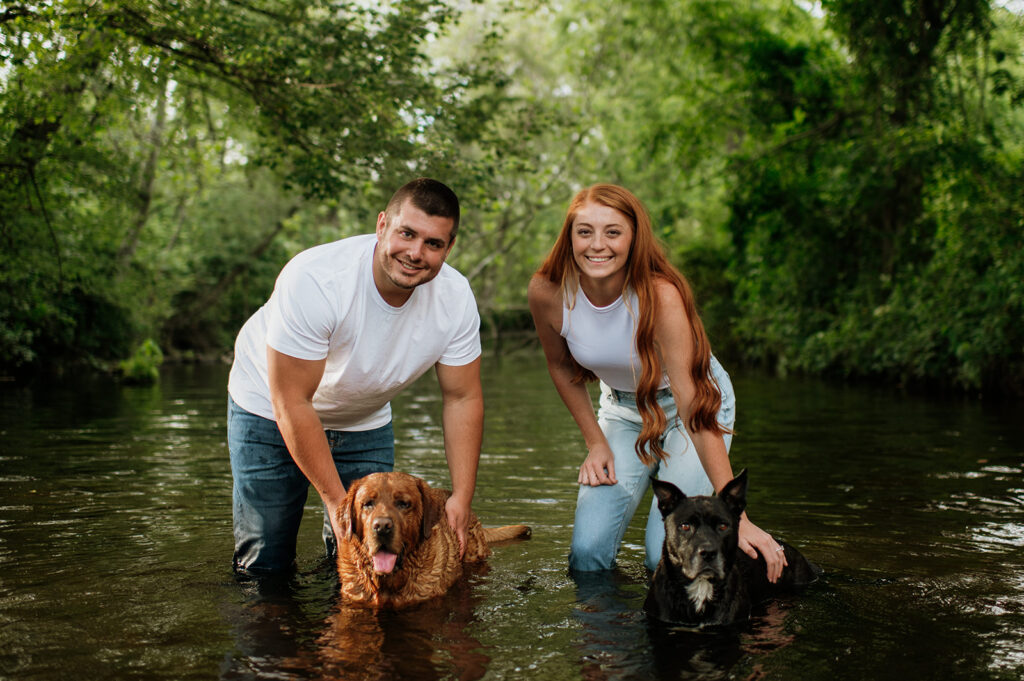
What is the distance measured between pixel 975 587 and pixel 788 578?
4.00 feet

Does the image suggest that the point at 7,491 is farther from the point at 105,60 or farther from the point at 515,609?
the point at 105,60

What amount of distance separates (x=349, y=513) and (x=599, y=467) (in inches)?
72.1

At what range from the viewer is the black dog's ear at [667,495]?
5.30 metres

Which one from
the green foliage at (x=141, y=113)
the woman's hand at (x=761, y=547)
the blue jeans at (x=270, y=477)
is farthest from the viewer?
the green foliage at (x=141, y=113)

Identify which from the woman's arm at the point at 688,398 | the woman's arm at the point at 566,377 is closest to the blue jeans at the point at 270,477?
the woman's arm at the point at 566,377

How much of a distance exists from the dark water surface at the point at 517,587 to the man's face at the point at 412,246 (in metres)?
2.03

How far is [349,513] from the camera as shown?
5387mm

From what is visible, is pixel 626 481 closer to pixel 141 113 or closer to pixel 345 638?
pixel 345 638

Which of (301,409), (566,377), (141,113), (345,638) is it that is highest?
(141,113)

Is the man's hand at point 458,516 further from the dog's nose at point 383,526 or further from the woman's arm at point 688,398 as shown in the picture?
the woman's arm at point 688,398

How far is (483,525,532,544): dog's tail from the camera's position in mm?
7113

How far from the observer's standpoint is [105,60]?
52.2ft

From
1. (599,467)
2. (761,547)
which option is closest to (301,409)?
(599,467)

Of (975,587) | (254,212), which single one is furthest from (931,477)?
(254,212)
